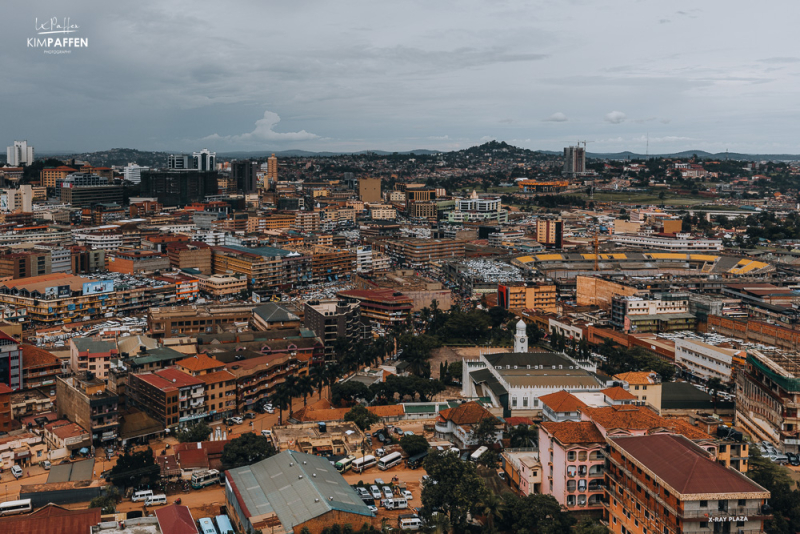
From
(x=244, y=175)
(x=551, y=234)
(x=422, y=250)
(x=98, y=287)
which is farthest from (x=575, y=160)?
(x=98, y=287)

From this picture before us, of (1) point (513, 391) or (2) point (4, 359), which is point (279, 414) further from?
(2) point (4, 359)

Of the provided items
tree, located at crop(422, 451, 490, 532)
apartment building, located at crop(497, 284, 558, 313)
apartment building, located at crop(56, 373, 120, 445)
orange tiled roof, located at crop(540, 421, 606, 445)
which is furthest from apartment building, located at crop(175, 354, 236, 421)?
apartment building, located at crop(497, 284, 558, 313)

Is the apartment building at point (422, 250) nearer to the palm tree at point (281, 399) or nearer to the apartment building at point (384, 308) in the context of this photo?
the apartment building at point (384, 308)

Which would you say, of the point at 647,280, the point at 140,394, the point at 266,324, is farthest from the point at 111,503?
the point at 647,280

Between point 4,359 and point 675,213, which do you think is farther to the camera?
point 675,213

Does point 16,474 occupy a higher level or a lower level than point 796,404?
lower

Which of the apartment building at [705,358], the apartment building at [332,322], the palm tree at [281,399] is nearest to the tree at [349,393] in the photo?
the palm tree at [281,399]

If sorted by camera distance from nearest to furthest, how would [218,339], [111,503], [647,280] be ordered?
[111,503] < [218,339] < [647,280]
